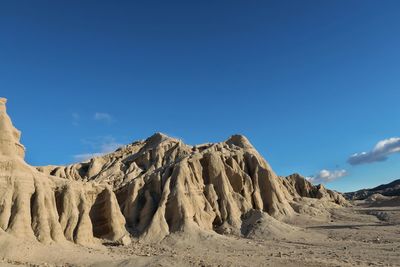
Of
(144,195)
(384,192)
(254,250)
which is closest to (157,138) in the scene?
(144,195)

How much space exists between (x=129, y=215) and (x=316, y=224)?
19968 mm

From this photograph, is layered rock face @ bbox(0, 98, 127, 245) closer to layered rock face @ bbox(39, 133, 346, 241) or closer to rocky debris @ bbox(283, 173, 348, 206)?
layered rock face @ bbox(39, 133, 346, 241)

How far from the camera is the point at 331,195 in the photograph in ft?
259

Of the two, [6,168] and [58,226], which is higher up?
[6,168]

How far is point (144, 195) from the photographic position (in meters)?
46.0

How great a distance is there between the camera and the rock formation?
3247 centimetres

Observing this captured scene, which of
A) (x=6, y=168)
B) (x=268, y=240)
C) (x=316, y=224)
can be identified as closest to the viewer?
(x=6, y=168)

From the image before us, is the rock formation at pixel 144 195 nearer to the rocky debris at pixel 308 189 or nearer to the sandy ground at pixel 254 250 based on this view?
the sandy ground at pixel 254 250

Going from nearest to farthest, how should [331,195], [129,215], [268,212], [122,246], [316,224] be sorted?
[122,246]
[129,215]
[316,224]
[268,212]
[331,195]

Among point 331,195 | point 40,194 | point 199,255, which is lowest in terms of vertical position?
point 199,255

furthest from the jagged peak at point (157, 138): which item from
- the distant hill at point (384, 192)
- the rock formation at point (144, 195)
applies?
the distant hill at point (384, 192)

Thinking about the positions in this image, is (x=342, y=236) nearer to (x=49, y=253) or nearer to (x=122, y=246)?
(x=122, y=246)

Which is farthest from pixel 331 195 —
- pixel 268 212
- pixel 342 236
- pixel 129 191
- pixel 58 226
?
pixel 58 226

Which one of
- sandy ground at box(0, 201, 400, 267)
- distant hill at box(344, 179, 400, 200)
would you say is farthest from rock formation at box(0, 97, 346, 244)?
distant hill at box(344, 179, 400, 200)
